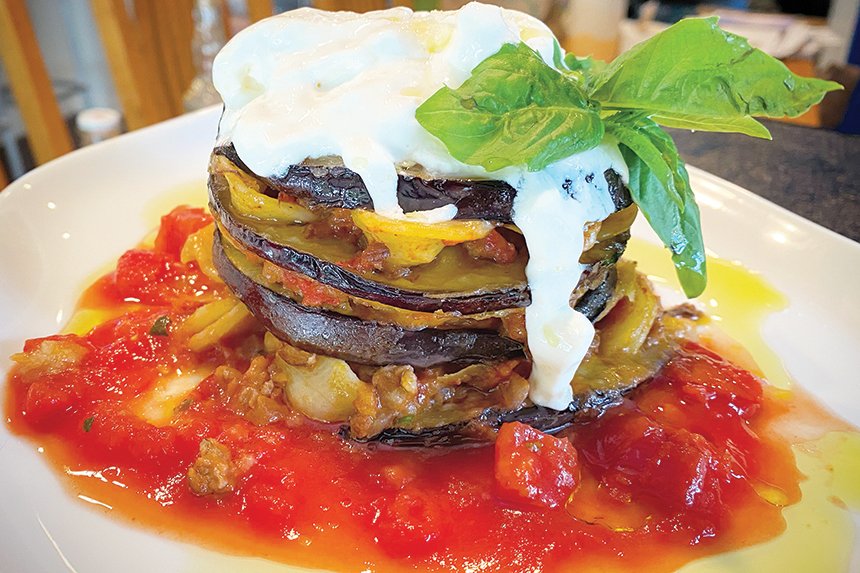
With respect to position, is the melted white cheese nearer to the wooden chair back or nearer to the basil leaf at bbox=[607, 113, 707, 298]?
the basil leaf at bbox=[607, 113, 707, 298]

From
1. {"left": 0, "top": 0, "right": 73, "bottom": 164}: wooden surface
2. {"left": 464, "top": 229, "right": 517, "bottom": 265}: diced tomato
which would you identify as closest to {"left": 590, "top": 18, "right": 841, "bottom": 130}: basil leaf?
{"left": 464, "top": 229, "right": 517, "bottom": 265}: diced tomato

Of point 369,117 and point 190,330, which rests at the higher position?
point 369,117

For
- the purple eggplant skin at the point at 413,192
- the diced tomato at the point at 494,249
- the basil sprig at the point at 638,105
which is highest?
the basil sprig at the point at 638,105

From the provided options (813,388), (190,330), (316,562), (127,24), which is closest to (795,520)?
(813,388)

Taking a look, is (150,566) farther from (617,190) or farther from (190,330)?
(617,190)

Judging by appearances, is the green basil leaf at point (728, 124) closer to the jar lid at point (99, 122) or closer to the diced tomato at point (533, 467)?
the diced tomato at point (533, 467)

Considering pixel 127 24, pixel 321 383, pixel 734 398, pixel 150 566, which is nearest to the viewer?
pixel 150 566

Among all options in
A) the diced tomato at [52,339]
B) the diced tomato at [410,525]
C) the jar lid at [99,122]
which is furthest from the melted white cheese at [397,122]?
the jar lid at [99,122]
